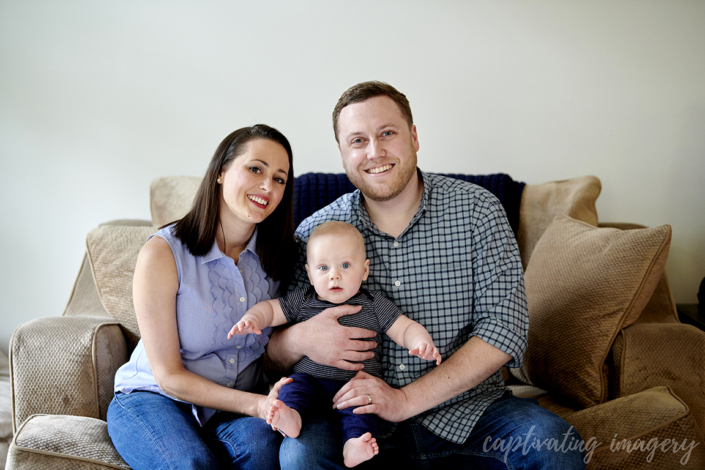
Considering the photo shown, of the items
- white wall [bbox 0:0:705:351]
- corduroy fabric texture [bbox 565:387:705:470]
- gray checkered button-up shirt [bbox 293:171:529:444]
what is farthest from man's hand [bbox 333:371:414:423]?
white wall [bbox 0:0:705:351]

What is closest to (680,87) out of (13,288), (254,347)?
(254,347)

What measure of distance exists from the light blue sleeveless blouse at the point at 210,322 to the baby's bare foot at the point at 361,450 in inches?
17.4

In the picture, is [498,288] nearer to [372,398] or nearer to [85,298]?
[372,398]

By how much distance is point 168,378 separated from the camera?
4.34 ft

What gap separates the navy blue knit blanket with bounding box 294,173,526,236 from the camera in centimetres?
204

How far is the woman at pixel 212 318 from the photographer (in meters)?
1.25

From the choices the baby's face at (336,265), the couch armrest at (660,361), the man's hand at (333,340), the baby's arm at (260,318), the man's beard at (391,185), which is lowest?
the couch armrest at (660,361)

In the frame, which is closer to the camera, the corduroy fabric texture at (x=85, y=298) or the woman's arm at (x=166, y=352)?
the woman's arm at (x=166, y=352)

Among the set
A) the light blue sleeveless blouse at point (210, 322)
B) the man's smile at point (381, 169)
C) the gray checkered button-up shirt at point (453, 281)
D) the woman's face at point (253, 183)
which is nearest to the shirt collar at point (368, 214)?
the gray checkered button-up shirt at point (453, 281)

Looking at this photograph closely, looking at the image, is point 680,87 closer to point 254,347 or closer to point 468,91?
point 468,91

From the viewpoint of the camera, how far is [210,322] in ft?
4.57

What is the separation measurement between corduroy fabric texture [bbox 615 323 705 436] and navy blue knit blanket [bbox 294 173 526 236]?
0.66m

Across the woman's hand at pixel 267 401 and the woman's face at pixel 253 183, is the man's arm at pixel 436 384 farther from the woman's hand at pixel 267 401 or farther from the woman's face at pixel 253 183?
the woman's face at pixel 253 183

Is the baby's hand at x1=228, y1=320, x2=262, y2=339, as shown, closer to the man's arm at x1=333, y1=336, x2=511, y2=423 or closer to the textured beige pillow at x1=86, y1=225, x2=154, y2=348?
the man's arm at x1=333, y1=336, x2=511, y2=423
